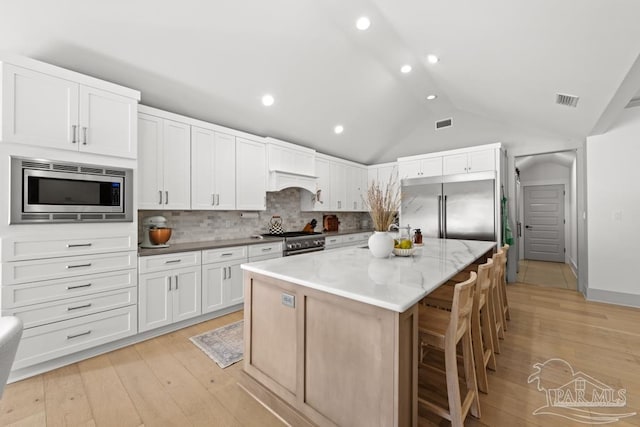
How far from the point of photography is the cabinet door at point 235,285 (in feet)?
10.8

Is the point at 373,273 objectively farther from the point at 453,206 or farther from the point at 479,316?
the point at 453,206

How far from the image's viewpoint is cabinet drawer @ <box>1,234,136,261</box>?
1.97 meters

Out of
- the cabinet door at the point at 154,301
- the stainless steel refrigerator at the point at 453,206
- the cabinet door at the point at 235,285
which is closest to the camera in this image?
the cabinet door at the point at 154,301

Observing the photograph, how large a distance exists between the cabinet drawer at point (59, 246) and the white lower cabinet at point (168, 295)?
266 millimetres

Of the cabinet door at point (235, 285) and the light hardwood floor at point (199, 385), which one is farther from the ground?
the cabinet door at point (235, 285)

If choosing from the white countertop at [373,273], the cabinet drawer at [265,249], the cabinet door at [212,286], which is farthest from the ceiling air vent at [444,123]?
the cabinet door at [212,286]

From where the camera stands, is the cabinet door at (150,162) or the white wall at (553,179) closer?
the cabinet door at (150,162)

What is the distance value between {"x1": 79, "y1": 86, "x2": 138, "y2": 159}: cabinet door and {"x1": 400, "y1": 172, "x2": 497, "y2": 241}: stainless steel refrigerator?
3.93 metres

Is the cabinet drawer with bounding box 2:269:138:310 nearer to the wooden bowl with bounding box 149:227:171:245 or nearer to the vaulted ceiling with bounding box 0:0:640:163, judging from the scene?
the wooden bowl with bounding box 149:227:171:245

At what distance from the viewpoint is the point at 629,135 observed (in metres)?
3.61

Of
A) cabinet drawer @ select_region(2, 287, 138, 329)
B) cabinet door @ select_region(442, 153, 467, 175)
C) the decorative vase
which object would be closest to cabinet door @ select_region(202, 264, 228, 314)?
A: cabinet drawer @ select_region(2, 287, 138, 329)

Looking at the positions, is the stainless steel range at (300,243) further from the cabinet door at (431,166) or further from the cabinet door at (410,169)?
the cabinet door at (431,166)

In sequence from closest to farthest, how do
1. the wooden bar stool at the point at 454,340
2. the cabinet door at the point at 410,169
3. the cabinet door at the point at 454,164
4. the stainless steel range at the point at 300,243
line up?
the wooden bar stool at the point at 454,340, the stainless steel range at the point at 300,243, the cabinet door at the point at 454,164, the cabinet door at the point at 410,169

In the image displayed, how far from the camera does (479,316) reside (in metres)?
2.05
